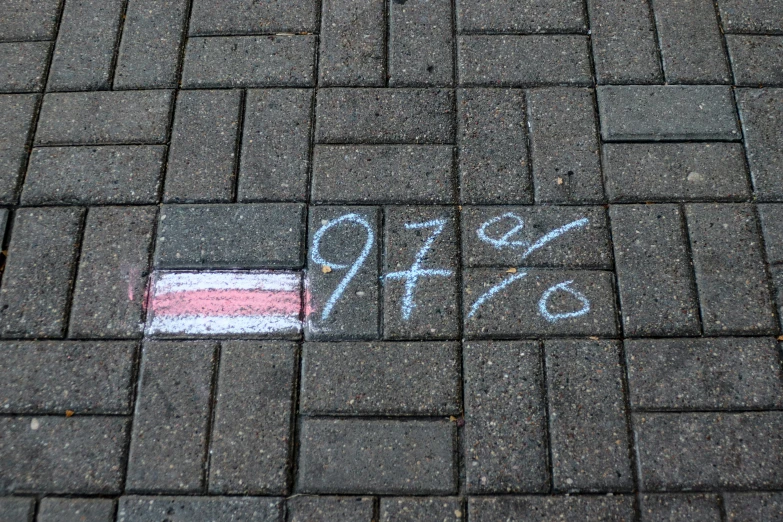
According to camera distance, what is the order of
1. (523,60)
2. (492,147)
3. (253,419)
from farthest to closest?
1. (523,60)
2. (492,147)
3. (253,419)

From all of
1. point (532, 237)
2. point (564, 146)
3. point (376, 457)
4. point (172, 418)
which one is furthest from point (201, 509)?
point (564, 146)

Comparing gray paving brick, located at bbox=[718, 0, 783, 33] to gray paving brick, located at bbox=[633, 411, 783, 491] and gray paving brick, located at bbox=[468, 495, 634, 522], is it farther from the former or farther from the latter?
gray paving brick, located at bbox=[468, 495, 634, 522]

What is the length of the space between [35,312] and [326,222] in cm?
107

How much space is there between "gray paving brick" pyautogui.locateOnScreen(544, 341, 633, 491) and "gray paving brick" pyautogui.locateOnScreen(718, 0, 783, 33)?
5.06 feet

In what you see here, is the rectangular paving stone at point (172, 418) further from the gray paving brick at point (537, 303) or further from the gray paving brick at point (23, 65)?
the gray paving brick at point (23, 65)

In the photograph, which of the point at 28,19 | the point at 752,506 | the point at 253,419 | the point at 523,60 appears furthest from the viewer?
the point at 28,19

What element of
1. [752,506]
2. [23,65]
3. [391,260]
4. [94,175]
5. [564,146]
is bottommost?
[752,506]

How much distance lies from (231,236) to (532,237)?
1104 mm

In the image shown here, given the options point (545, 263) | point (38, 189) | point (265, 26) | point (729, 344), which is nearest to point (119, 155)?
point (38, 189)

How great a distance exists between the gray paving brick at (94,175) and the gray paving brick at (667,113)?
69.8 inches

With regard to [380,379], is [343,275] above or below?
above

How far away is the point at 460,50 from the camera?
8.36 ft

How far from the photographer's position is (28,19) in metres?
2.64

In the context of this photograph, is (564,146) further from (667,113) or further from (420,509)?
(420,509)
